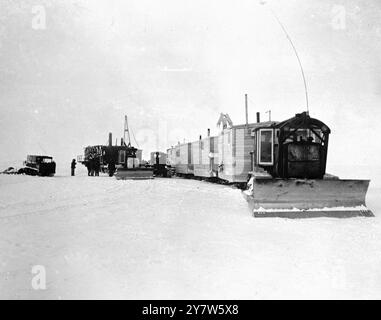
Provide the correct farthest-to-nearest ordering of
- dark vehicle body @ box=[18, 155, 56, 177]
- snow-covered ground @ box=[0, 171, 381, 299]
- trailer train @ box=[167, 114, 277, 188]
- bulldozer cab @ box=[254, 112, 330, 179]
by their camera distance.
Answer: dark vehicle body @ box=[18, 155, 56, 177]
trailer train @ box=[167, 114, 277, 188]
bulldozer cab @ box=[254, 112, 330, 179]
snow-covered ground @ box=[0, 171, 381, 299]

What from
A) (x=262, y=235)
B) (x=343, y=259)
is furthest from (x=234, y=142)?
(x=343, y=259)

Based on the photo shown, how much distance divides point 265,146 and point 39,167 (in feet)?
74.1

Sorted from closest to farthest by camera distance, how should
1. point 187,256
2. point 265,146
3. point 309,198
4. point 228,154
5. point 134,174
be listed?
point 187,256 → point 309,198 → point 265,146 → point 228,154 → point 134,174

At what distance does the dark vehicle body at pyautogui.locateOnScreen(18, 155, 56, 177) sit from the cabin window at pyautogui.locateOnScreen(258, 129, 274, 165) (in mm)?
21980

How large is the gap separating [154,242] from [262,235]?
2018 mm

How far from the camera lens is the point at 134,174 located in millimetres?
23094

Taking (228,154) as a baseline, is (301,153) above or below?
below

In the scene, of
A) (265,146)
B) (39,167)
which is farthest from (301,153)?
(39,167)

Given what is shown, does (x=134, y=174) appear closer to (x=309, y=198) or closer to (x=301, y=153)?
(x=301, y=153)

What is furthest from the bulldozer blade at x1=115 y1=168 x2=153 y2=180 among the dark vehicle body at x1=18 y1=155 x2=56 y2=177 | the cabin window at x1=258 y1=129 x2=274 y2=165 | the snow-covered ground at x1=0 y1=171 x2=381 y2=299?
the snow-covered ground at x1=0 y1=171 x2=381 y2=299

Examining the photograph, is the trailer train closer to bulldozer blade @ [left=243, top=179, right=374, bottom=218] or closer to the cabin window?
the cabin window

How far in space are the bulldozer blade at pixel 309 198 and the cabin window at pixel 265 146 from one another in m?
2.60

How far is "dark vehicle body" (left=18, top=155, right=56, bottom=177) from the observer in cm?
2708
